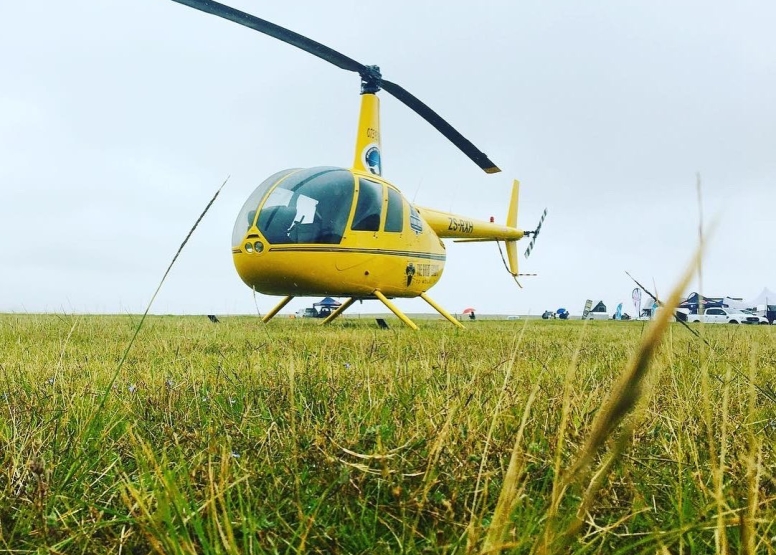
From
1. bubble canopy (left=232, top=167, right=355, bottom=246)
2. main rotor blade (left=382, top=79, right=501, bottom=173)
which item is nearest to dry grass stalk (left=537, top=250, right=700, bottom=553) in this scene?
bubble canopy (left=232, top=167, right=355, bottom=246)

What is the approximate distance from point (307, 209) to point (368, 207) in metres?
0.83

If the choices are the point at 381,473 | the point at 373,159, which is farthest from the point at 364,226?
Answer: the point at 381,473

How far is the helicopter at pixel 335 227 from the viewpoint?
6.88 meters

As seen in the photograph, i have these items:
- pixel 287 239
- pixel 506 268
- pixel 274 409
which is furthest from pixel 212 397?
pixel 506 268

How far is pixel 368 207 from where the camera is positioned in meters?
7.44

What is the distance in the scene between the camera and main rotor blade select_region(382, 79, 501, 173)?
8742mm

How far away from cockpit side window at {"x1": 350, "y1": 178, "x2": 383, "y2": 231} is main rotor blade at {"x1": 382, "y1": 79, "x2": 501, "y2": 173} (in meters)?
1.88

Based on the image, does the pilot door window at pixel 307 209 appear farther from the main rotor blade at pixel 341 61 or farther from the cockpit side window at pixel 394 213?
the main rotor blade at pixel 341 61

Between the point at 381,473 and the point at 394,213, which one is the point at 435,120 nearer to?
the point at 394,213

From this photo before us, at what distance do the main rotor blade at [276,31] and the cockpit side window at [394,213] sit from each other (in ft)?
6.02

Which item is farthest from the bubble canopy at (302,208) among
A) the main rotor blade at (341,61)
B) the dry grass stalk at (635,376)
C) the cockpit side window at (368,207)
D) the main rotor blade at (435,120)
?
the dry grass stalk at (635,376)

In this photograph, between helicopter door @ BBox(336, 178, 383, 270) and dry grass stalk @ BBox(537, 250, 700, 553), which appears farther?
helicopter door @ BBox(336, 178, 383, 270)

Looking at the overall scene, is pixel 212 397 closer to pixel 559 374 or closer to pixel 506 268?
pixel 559 374

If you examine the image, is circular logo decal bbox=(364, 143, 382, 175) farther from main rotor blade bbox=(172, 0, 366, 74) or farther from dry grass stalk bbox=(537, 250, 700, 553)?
dry grass stalk bbox=(537, 250, 700, 553)
